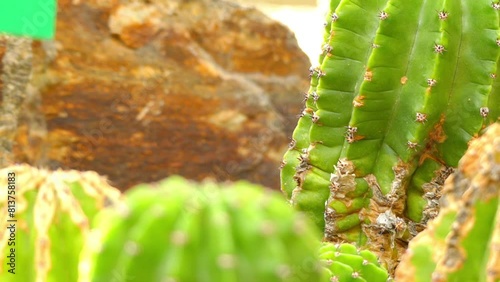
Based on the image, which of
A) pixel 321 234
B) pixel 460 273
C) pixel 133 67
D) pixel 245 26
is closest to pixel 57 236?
pixel 460 273

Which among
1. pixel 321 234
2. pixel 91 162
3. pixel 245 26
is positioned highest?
pixel 245 26

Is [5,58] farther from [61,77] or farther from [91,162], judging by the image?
[91,162]

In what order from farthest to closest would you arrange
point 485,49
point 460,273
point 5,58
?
point 5,58 < point 485,49 < point 460,273

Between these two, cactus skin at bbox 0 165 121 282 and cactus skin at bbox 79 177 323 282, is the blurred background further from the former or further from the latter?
cactus skin at bbox 79 177 323 282

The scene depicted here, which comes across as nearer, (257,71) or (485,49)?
(485,49)

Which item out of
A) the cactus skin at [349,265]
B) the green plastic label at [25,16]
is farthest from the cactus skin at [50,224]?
the green plastic label at [25,16]

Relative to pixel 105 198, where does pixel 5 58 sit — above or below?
above

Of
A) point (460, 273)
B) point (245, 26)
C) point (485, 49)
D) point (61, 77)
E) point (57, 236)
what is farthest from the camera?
point (245, 26)
